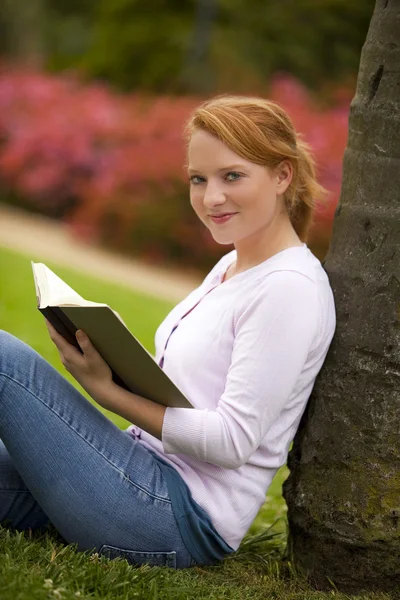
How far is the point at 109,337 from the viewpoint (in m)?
2.40

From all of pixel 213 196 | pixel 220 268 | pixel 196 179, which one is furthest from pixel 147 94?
pixel 213 196

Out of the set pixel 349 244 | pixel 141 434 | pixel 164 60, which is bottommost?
pixel 141 434

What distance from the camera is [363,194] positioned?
8.96ft

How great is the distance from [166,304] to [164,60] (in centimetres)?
682

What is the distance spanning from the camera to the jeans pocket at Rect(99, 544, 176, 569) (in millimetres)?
2602

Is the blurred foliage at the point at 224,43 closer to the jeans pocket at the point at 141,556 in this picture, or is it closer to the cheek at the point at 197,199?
the cheek at the point at 197,199

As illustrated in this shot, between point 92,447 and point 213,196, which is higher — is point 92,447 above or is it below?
below

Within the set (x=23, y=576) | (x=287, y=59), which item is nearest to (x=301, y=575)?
(x=23, y=576)

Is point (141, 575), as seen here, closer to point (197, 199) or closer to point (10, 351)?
point (10, 351)

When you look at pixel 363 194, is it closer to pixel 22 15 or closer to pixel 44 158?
pixel 44 158

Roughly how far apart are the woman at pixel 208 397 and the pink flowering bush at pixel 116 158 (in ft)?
19.4

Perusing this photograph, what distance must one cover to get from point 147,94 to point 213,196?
1062 centimetres

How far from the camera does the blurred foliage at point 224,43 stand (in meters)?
13.0

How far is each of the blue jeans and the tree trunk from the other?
44 centimetres
